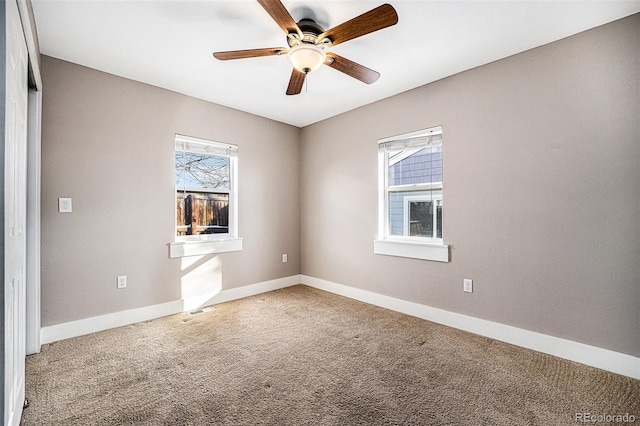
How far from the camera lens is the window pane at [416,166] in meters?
3.23

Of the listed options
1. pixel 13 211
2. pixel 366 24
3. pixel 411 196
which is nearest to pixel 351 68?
pixel 366 24

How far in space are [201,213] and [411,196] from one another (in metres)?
2.49

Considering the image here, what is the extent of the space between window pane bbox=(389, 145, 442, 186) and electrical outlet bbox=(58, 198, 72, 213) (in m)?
3.23

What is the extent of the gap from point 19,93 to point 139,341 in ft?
6.69

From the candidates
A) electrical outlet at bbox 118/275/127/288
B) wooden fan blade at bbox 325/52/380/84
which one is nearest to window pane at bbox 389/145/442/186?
wooden fan blade at bbox 325/52/380/84

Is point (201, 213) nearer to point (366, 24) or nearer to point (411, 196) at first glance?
point (411, 196)

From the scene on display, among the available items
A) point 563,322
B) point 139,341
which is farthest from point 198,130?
point 563,322

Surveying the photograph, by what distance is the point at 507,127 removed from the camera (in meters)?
2.66

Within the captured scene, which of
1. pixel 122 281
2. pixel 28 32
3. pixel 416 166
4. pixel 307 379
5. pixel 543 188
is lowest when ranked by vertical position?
pixel 307 379

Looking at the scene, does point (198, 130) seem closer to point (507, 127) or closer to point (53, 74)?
point (53, 74)

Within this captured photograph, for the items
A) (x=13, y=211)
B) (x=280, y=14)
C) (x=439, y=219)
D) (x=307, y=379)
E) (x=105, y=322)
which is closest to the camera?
(x=13, y=211)

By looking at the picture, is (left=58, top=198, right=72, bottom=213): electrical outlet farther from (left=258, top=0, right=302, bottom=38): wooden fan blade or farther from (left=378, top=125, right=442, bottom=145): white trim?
(left=378, top=125, right=442, bottom=145): white trim

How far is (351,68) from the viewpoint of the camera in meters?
2.37

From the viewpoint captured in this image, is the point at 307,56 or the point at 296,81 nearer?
the point at 307,56
